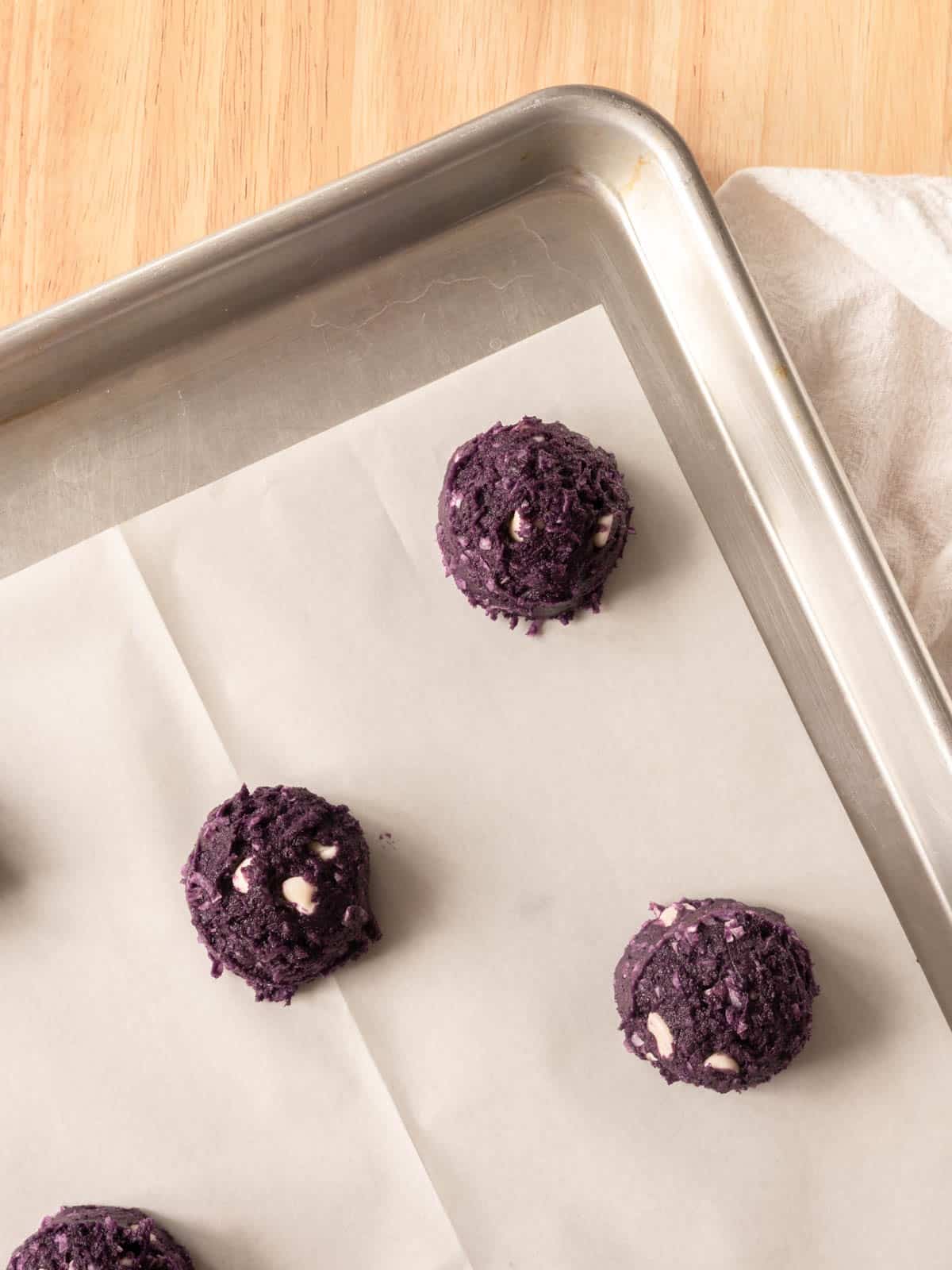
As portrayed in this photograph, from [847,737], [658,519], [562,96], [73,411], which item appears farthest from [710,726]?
[73,411]

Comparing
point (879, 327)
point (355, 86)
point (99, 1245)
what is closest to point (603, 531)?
point (879, 327)

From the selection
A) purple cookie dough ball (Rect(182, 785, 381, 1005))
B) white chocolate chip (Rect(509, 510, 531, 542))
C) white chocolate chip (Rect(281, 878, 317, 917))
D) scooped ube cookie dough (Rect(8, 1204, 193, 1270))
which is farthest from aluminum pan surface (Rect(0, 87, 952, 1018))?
scooped ube cookie dough (Rect(8, 1204, 193, 1270))

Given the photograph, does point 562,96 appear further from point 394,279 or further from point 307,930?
point 307,930

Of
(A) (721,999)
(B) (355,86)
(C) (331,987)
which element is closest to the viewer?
(A) (721,999)

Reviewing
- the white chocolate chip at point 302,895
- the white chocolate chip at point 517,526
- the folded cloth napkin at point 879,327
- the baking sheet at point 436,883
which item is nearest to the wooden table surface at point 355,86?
the folded cloth napkin at point 879,327

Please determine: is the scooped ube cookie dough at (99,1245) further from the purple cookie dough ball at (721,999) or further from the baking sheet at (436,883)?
the purple cookie dough ball at (721,999)

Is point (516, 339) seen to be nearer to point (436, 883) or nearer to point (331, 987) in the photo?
point (436, 883)
